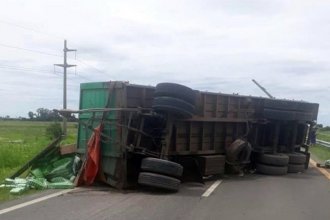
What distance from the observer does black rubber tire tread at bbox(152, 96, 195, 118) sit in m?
12.0

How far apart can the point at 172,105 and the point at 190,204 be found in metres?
3.09

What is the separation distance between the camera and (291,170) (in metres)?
17.3

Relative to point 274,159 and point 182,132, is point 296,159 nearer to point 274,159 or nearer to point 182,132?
point 274,159

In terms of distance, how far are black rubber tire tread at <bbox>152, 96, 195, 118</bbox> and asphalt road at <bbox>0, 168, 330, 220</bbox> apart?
5.76ft

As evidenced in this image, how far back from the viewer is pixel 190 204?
9.52 m

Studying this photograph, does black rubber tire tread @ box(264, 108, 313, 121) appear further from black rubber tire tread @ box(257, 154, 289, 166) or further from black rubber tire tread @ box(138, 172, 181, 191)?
black rubber tire tread @ box(138, 172, 181, 191)

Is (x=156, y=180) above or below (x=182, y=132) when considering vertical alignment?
below

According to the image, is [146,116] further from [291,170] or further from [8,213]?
[291,170]

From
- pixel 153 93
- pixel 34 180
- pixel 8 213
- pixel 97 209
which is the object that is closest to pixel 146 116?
pixel 153 93

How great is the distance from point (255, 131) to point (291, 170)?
5.69ft

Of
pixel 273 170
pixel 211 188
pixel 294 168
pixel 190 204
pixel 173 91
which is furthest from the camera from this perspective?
pixel 294 168

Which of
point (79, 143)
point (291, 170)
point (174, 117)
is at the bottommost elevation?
point (291, 170)

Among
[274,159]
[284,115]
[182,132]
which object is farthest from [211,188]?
[284,115]

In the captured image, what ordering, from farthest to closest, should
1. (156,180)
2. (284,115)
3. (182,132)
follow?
1. (284,115)
2. (182,132)
3. (156,180)
